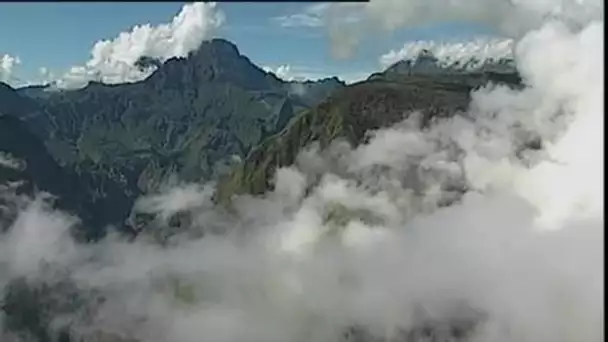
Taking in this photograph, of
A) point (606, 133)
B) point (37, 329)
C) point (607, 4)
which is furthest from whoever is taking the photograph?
point (37, 329)

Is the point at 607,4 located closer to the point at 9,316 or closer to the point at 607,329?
the point at 607,329

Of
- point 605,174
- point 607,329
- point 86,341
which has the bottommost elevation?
point 607,329

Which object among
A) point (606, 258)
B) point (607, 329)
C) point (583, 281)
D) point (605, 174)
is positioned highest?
point (583, 281)

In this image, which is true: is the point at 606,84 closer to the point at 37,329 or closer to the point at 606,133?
the point at 606,133

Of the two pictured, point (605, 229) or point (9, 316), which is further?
point (9, 316)

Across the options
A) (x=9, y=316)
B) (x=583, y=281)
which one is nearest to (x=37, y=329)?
(x=9, y=316)

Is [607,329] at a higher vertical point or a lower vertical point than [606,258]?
lower

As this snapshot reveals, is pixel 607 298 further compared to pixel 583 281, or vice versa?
pixel 583 281

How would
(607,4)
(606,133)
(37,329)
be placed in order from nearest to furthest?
(606,133) → (607,4) → (37,329)

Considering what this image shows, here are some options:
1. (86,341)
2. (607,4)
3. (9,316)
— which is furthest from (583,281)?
(607,4)
